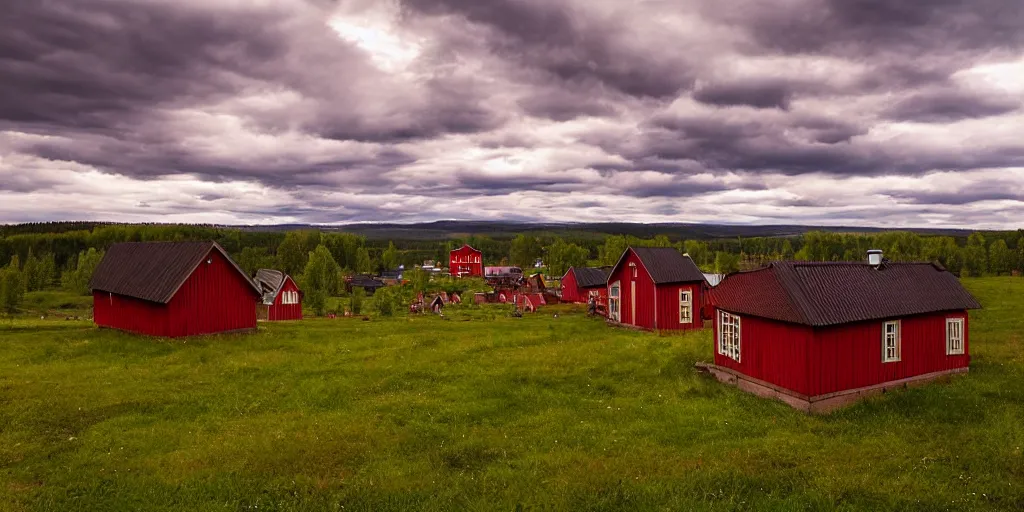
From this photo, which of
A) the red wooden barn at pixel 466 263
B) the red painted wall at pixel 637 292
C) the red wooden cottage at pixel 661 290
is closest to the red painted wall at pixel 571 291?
the red painted wall at pixel 637 292

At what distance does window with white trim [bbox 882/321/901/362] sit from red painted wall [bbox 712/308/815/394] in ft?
1.34

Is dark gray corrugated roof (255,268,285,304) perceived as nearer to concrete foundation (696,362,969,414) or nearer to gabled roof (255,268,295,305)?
gabled roof (255,268,295,305)

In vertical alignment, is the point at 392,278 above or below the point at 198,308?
below

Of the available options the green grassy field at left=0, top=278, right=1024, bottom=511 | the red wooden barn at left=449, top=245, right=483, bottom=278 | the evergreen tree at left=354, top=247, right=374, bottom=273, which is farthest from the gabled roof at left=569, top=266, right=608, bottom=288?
the evergreen tree at left=354, top=247, right=374, bottom=273

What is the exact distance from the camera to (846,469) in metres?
13.9

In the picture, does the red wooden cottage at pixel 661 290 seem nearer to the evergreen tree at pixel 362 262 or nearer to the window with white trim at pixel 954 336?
the window with white trim at pixel 954 336

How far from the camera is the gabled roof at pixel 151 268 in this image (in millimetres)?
32219

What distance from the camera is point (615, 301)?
4566 cm

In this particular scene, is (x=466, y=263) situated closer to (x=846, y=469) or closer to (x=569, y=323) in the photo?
(x=569, y=323)

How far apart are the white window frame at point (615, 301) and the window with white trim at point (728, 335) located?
63.9 ft

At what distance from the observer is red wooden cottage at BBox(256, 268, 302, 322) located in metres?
55.7

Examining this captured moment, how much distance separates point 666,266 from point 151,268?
34.6 m

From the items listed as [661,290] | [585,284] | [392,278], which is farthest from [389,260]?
[661,290]

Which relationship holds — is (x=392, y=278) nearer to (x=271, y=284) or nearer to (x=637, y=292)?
(x=271, y=284)
